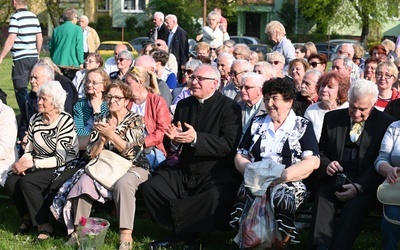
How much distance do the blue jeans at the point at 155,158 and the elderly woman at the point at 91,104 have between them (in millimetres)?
934

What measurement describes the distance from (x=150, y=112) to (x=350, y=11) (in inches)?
1678

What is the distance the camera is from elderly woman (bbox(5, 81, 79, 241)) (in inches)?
275

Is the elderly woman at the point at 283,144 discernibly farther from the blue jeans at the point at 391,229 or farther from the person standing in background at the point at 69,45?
the person standing in background at the point at 69,45

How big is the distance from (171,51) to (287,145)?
776 centimetres

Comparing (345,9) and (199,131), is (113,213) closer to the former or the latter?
(199,131)

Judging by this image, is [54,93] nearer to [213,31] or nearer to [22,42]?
[22,42]

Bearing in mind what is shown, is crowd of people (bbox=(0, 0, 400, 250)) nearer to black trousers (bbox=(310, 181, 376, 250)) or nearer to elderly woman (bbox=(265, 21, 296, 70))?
black trousers (bbox=(310, 181, 376, 250))

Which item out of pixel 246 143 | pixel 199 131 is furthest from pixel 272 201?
pixel 199 131

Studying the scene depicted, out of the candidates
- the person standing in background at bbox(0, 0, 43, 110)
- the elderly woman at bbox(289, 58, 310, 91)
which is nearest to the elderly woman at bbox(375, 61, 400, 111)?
the elderly woman at bbox(289, 58, 310, 91)

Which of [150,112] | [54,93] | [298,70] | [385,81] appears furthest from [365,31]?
[54,93]

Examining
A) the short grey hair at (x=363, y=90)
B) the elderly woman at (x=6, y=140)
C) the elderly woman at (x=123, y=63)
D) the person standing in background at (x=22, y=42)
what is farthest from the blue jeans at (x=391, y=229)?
the person standing in background at (x=22, y=42)

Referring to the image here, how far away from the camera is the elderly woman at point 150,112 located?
23.5 feet

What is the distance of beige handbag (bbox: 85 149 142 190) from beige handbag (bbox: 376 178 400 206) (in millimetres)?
2324

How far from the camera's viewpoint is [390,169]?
5.80 m
